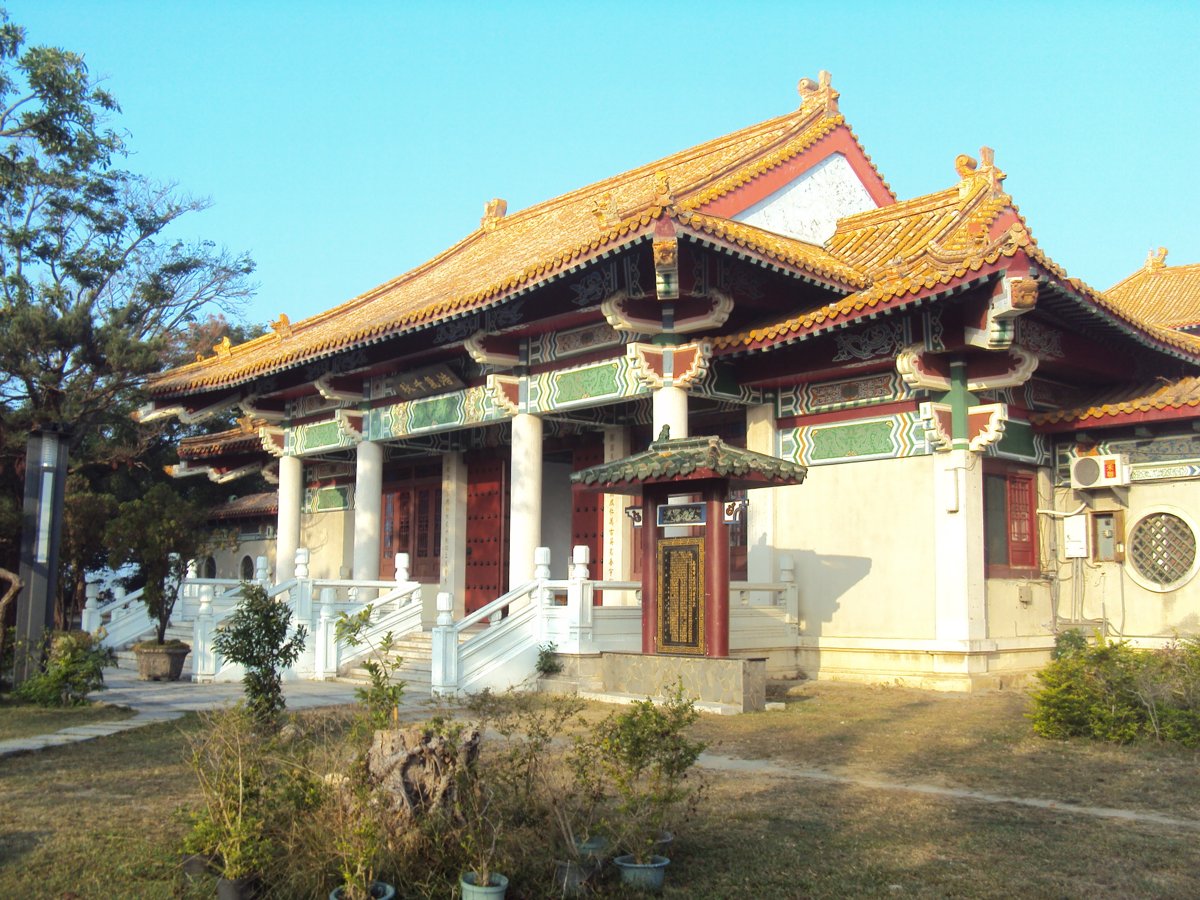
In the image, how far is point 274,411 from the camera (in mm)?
20328

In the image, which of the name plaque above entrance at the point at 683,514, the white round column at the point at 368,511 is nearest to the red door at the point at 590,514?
the white round column at the point at 368,511

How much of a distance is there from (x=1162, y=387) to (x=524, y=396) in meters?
7.47

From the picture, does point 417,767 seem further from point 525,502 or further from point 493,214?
point 493,214

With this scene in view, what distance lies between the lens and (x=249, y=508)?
2438 cm

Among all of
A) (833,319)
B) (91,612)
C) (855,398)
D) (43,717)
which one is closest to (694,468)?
(833,319)

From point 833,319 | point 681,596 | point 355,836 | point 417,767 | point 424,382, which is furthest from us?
point 424,382

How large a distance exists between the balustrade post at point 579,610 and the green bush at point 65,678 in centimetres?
470

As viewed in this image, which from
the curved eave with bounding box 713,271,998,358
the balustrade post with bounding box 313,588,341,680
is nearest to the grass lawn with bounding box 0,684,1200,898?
the curved eave with bounding box 713,271,998,358

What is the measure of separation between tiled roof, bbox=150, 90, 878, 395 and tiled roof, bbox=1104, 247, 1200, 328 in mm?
14989

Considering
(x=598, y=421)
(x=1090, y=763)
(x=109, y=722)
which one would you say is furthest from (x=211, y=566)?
(x=1090, y=763)

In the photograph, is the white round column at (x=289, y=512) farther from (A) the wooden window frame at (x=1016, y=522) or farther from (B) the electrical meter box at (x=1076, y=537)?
(B) the electrical meter box at (x=1076, y=537)

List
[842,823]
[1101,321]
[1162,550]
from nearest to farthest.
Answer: [842,823]
[1101,321]
[1162,550]

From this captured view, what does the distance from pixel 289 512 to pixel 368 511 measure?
2793 millimetres

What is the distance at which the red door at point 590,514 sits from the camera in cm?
1655
